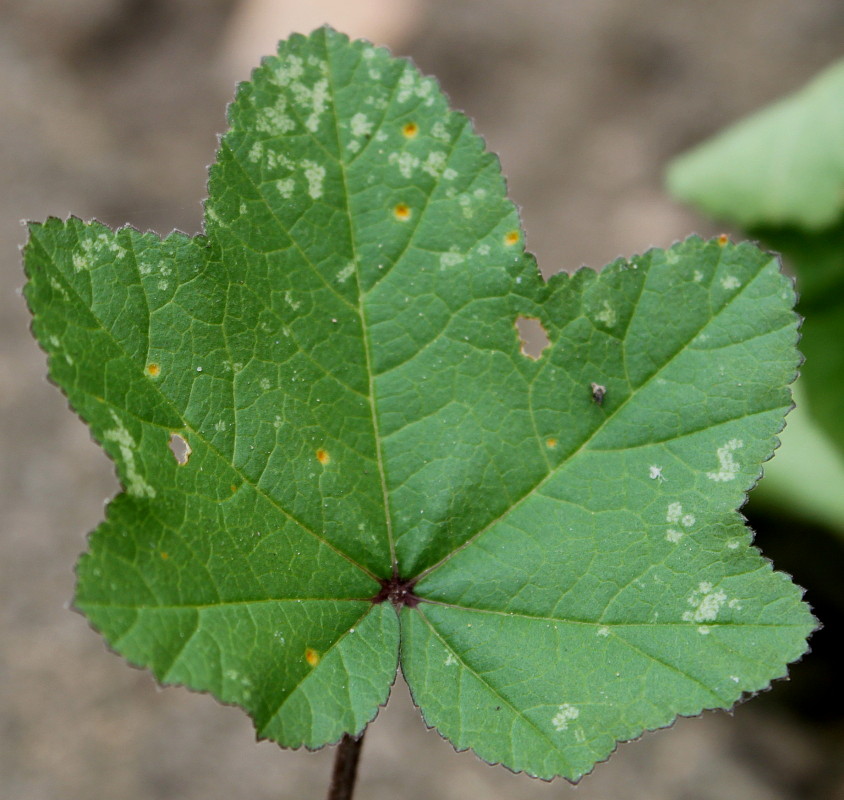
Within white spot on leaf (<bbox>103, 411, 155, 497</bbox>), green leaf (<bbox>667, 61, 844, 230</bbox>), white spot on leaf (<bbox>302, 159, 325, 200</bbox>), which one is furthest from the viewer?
green leaf (<bbox>667, 61, 844, 230</bbox>)

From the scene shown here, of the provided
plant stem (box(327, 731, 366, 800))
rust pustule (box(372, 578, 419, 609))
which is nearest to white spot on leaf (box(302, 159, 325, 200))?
rust pustule (box(372, 578, 419, 609))

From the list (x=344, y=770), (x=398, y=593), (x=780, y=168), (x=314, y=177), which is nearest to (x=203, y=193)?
(x=780, y=168)

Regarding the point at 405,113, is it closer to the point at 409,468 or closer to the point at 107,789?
the point at 409,468

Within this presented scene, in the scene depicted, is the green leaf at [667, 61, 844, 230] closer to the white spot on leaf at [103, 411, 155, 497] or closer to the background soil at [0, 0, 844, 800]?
the background soil at [0, 0, 844, 800]

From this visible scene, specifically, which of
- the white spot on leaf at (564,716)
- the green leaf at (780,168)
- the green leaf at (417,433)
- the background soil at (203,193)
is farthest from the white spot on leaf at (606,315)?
the background soil at (203,193)

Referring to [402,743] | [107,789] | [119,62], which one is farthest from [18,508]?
[119,62]
